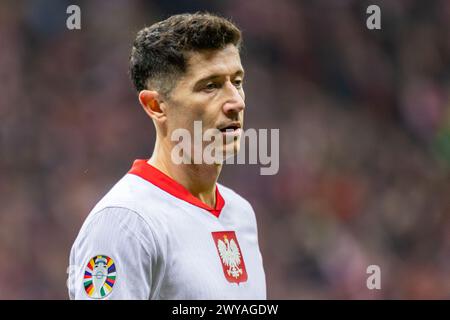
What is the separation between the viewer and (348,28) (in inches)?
317

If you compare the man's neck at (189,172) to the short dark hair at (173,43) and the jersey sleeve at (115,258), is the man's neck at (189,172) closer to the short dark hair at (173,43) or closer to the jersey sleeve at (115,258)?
the short dark hair at (173,43)

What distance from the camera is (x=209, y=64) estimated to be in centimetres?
267

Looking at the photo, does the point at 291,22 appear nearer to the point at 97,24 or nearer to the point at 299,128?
the point at 299,128

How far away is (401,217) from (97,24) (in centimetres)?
319

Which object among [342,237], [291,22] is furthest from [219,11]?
[342,237]

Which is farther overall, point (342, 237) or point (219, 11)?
point (219, 11)

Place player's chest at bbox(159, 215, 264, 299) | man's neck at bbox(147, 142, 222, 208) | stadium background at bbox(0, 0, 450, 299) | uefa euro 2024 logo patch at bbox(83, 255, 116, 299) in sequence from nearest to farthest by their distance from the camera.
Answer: uefa euro 2024 logo patch at bbox(83, 255, 116, 299), player's chest at bbox(159, 215, 264, 299), man's neck at bbox(147, 142, 222, 208), stadium background at bbox(0, 0, 450, 299)

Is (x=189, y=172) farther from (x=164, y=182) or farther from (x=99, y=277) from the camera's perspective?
(x=99, y=277)

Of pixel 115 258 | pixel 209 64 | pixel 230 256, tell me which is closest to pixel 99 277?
pixel 115 258

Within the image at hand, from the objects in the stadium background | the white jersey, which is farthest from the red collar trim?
the stadium background

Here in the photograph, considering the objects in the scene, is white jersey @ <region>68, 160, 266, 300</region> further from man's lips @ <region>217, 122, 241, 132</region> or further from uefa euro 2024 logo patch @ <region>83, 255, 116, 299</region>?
man's lips @ <region>217, 122, 241, 132</region>

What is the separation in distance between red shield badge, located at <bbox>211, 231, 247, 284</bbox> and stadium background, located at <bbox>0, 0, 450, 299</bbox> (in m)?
4.12

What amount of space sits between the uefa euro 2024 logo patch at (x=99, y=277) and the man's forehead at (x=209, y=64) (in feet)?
2.21

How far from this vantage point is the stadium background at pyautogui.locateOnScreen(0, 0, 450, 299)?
6988 mm
